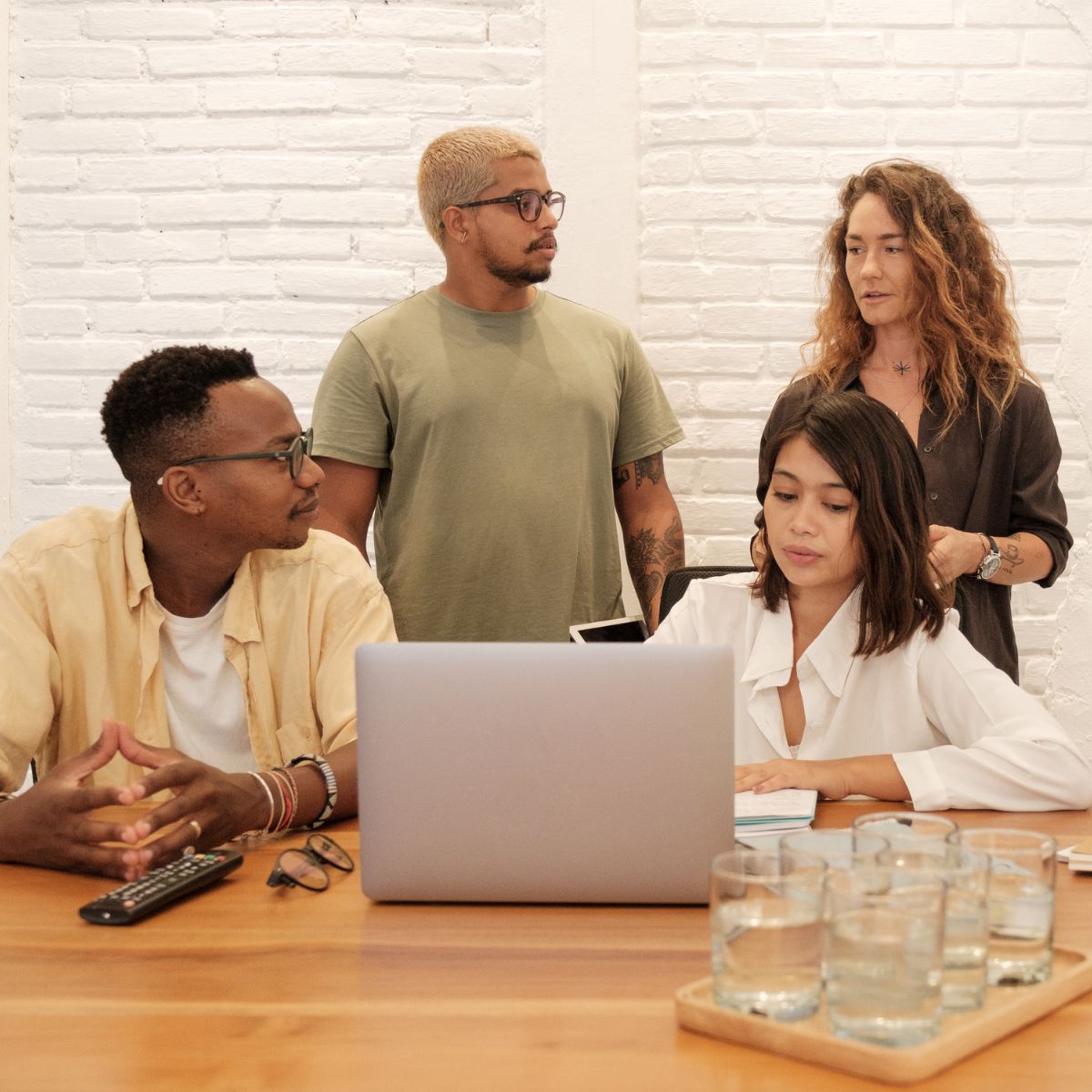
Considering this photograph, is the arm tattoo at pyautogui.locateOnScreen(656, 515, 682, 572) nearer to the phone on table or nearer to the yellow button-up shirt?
the phone on table

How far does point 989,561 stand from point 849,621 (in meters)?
0.50

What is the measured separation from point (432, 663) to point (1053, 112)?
250cm

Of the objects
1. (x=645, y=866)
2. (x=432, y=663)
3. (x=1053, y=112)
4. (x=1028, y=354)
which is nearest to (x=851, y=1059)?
(x=645, y=866)

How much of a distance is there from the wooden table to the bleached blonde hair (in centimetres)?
179

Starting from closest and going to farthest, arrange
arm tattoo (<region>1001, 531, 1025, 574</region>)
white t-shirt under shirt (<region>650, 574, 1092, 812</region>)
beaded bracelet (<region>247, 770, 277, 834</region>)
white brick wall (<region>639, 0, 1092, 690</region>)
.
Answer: beaded bracelet (<region>247, 770, 277, 834</region>)
white t-shirt under shirt (<region>650, 574, 1092, 812</region>)
arm tattoo (<region>1001, 531, 1025, 574</region>)
white brick wall (<region>639, 0, 1092, 690</region>)

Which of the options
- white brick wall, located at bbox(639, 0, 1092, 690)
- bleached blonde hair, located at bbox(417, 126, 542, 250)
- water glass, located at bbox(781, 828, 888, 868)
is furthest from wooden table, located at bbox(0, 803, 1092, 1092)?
white brick wall, located at bbox(639, 0, 1092, 690)

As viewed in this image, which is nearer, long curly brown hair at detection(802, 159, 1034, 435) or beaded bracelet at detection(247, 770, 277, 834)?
beaded bracelet at detection(247, 770, 277, 834)

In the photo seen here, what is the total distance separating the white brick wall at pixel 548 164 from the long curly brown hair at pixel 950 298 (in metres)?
0.56

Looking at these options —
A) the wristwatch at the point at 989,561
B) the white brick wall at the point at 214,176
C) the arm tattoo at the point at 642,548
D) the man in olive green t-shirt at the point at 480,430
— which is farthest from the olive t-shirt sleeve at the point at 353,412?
the wristwatch at the point at 989,561

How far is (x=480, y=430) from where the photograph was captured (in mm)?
2844

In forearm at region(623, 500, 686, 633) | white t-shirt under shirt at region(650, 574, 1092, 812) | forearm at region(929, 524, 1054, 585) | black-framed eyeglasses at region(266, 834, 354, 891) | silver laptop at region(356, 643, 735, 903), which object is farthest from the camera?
forearm at region(623, 500, 686, 633)

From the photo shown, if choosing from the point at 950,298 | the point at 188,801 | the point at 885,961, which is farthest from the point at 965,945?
the point at 950,298

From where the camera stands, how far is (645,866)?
1.36 metres

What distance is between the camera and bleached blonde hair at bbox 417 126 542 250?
2.88 m
